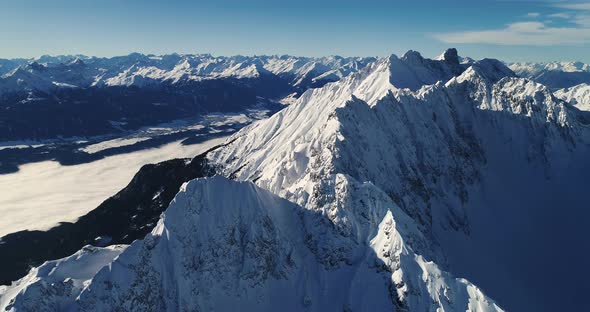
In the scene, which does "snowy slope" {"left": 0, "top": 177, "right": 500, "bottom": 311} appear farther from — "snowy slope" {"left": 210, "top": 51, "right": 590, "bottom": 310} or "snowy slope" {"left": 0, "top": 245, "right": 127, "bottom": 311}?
"snowy slope" {"left": 210, "top": 51, "right": 590, "bottom": 310}

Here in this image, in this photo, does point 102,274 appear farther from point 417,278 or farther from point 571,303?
point 571,303

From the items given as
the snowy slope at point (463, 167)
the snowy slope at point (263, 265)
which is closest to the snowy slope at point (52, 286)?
the snowy slope at point (263, 265)

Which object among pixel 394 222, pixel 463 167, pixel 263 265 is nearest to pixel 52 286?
pixel 263 265

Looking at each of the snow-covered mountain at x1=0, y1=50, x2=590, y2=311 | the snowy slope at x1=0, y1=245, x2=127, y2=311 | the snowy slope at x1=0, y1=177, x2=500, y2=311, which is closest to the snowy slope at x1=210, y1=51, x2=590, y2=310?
the snow-covered mountain at x1=0, y1=50, x2=590, y2=311

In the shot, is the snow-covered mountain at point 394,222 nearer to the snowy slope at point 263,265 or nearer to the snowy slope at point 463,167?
the snowy slope at point 263,265

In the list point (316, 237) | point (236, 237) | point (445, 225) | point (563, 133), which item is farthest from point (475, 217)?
point (236, 237)
